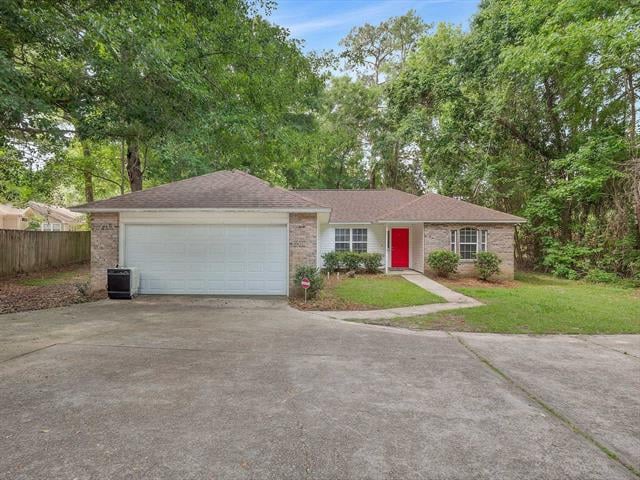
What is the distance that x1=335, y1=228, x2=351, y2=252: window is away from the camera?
1753 centimetres

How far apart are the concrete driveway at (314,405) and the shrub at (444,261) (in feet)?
26.5

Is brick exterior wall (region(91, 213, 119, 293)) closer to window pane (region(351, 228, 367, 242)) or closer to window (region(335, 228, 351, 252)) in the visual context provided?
window (region(335, 228, 351, 252))

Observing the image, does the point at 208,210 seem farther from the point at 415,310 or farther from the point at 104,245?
the point at 415,310

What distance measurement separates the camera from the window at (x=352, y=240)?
57.5 feet

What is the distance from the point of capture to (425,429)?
3117 mm

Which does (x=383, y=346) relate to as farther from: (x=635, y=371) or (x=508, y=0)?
(x=508, y=0)

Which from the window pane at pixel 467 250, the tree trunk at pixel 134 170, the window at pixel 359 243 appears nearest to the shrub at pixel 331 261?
the window at pixel 359 243

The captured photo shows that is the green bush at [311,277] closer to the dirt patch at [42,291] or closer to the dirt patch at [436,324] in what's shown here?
the dirt patch at [436,324]

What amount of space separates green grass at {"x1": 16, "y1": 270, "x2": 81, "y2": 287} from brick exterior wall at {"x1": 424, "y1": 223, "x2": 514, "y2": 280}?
1456cm

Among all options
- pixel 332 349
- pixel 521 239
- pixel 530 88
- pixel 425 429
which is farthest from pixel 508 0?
Result: pixel 425 429

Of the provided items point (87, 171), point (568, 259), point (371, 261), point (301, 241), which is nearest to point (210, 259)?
point (301, 241)

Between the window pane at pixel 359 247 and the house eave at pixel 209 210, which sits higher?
the house eave at pixel 209 210

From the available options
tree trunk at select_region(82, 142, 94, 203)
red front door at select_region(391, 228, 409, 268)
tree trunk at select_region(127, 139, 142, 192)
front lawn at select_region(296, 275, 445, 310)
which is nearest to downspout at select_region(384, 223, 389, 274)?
red front door at select_region(391, 228, 409, 268)

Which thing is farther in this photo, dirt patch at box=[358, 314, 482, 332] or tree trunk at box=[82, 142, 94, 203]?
tree trunk at box=[82, 142, 94, 203]
